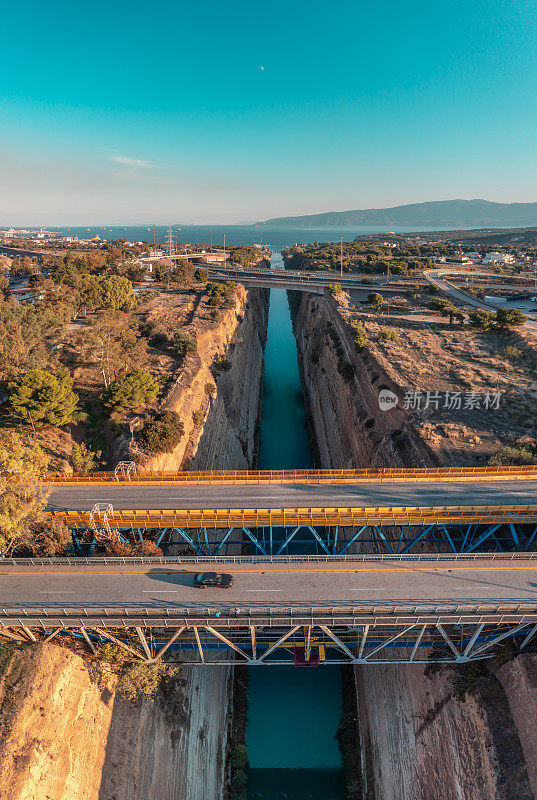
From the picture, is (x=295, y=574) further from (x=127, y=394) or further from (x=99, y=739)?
(x=127, y=394)

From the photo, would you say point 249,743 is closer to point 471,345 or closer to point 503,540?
point 503,540

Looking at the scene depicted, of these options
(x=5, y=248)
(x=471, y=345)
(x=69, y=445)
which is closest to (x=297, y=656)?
(x=69, y=445)

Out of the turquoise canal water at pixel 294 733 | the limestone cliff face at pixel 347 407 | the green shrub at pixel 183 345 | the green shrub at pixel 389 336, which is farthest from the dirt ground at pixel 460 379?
the green shrub at pixel 183 345

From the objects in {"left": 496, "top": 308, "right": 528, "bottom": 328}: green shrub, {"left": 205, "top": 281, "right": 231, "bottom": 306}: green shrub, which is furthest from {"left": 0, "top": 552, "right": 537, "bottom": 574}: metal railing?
{"left": 205, "top": 281, "right": 231, "bottom": 306}: green shrub

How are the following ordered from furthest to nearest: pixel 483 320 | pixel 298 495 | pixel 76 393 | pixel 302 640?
pixel 483 320 → pixel 76 393 → pixel 298 495 → pixel 302 640

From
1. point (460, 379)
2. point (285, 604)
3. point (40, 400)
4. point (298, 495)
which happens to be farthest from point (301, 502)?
point (460, 379)
